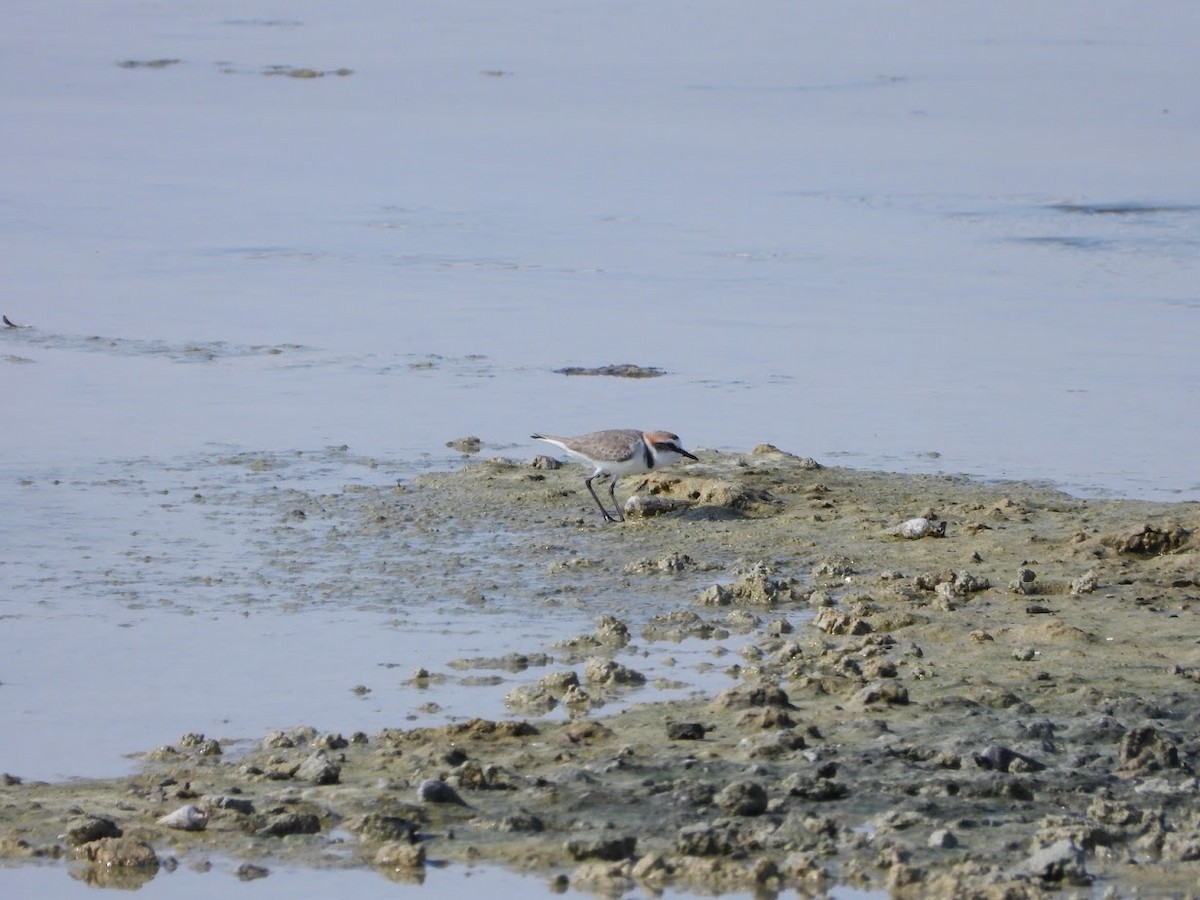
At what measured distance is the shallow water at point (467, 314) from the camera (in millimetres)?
9125

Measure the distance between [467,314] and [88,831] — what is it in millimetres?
10569

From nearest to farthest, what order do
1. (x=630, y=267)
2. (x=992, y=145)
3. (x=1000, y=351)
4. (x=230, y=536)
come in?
(x=230, y=536) → (x=1000, y=351) → (x=630, y=267) → (x=992, y=145)

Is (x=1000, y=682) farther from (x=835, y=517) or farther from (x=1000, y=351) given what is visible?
(x=1000, y=351)

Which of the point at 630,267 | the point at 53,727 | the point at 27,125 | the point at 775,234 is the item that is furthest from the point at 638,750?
the point at 27,125

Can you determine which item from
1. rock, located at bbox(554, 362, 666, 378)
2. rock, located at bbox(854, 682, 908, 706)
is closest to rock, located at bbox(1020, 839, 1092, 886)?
rock, located at bbox(854, 682, 908, 706)

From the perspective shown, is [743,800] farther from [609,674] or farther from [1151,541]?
[1151,541]

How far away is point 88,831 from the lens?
251 inches

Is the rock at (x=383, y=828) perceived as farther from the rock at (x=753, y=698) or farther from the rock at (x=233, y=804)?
the rock at (x=753, y=698)

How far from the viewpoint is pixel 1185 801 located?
6516 mm

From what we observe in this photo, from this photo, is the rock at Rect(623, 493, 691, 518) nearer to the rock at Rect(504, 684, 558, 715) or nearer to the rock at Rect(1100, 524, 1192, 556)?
the rock at Rect(1100, 524, 1192, 556)

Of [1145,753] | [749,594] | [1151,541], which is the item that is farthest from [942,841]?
[1151,541]

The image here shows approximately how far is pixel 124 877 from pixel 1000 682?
346 centimetres

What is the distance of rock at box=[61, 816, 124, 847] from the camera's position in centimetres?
637

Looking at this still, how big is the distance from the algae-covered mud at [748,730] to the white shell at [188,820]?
0.05 ft
